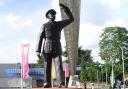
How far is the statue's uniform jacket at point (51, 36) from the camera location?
18.7 meters

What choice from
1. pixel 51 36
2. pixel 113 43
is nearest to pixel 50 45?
pixel 51 36

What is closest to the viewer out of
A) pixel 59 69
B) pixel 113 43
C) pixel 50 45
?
pixel 59 69

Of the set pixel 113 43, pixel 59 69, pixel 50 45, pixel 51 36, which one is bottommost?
pixel 59 69

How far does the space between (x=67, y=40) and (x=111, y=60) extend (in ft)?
144

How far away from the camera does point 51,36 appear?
1883cm

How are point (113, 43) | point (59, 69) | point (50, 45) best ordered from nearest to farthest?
point (59, 69)
point (50, 45)
point (113, 43)

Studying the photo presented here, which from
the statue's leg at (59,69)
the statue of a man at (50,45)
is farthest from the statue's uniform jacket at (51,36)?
the statue's leg at (59,69)

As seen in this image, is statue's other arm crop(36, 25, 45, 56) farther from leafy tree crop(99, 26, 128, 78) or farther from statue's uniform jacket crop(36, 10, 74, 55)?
leafy tree crop(99, 26, 128, 78)

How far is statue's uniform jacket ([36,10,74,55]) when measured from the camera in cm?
1875

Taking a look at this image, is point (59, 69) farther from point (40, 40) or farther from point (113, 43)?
point (113, 43)

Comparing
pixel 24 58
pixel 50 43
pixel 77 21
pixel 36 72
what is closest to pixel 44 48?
pixel 50 43

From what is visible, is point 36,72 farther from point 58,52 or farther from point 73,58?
point 58,52

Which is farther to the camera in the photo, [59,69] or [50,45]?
[50,45]

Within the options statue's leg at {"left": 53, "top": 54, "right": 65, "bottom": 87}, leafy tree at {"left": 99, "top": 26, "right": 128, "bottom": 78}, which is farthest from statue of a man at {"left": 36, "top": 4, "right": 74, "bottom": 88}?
leafy tree at {"left": 99, "top": 26, "right": 128, "bottom": 78}
